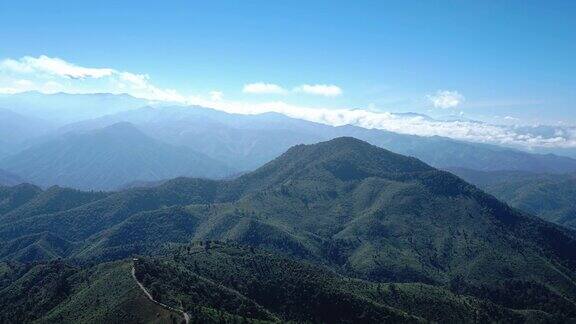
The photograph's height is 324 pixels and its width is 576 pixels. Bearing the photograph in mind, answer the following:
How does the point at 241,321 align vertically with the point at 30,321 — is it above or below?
above

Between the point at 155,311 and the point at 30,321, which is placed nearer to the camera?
the point at 155,311

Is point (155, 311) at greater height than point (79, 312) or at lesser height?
greater

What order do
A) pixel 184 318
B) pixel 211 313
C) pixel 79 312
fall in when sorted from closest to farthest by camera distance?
pixel 184 318 → pixel 211 313 → pixel 79 312

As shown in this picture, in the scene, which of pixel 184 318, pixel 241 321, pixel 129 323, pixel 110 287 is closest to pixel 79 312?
pixel 110 287

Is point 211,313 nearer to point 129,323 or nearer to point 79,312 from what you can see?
point 129,323

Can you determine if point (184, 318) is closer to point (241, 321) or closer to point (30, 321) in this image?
point (241, 321)

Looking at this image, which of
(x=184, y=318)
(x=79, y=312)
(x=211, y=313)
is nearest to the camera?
(x=184, y=318)

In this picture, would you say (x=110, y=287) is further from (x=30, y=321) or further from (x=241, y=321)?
(x=241, y=321)

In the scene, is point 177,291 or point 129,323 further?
point 177,291

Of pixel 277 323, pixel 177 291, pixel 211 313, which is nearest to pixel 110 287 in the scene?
pixel 177 291
